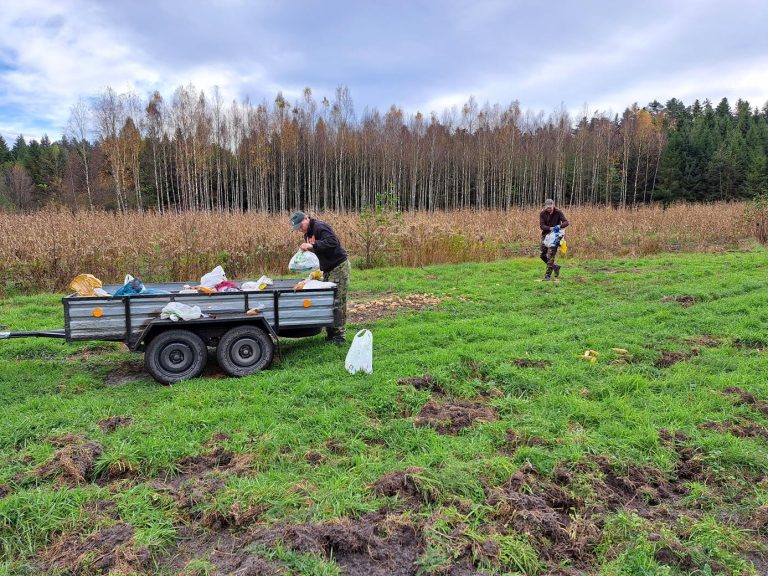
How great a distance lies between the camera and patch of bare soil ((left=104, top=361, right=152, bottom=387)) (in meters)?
5.77

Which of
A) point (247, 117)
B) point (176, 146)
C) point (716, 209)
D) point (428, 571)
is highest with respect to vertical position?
point (247, 117)

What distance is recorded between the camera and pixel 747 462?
12.0 feet

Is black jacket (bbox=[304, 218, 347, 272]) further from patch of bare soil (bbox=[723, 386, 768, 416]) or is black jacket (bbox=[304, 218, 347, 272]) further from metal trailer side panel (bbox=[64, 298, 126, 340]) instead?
patch of bare soil (bbox=[723, 386, 768, 416])

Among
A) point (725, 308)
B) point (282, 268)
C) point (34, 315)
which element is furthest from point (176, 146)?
point (725, 308)

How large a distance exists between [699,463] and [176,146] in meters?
45.9

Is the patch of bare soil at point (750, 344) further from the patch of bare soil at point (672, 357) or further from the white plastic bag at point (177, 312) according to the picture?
the white plastic bag at point (177, 312)

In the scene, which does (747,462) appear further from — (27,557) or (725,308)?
(725,308)

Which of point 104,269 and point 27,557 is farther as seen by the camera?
point 104,269

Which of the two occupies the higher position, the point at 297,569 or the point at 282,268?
the point at 282,268

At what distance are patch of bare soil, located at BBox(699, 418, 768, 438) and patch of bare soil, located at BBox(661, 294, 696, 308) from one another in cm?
496

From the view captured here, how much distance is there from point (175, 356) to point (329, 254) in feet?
8.44

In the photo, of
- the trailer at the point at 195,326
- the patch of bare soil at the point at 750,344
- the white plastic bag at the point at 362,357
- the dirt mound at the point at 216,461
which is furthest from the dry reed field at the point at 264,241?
the dirt mound at the point at 216,461

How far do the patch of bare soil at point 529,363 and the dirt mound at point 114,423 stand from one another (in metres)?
4.19

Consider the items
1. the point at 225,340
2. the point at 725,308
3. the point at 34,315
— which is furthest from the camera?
the point at 34,315
